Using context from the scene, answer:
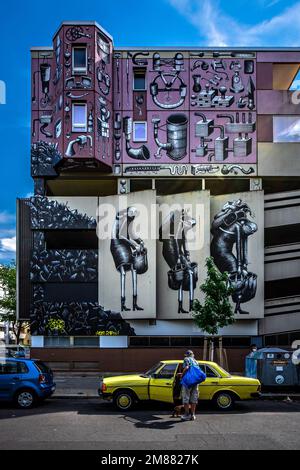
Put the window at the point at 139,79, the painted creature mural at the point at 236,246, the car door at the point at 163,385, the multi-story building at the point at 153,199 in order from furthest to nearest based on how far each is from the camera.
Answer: the window at the point at 139,79
the painted creature mural at the point at 236,246
the multi-story building at the point at 153,199
the car door at the point at 163,385

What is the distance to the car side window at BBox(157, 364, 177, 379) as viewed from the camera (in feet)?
48.1

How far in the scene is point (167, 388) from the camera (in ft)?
47.6

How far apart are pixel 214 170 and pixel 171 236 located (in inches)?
177

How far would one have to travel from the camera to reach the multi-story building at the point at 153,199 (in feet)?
93.6

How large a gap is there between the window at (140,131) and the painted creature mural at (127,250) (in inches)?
161

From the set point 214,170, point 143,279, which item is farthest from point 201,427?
point 214,170

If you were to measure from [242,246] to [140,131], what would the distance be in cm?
849

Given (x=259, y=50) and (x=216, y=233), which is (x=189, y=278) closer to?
(x=216, y=233)

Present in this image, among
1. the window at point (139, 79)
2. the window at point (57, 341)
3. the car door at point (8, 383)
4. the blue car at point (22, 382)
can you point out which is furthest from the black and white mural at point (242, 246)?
the car door at point (8, 383)

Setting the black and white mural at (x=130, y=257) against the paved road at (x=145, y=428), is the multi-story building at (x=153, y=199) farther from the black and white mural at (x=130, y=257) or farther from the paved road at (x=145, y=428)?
the paved road at (x=145, y=428)

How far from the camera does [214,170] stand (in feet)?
97.8

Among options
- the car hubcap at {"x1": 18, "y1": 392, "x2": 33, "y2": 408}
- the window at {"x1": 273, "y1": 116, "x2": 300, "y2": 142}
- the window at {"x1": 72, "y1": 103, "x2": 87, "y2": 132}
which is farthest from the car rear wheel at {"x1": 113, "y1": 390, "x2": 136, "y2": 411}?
the window at {"x1": 273, "y1": 116, "x2": 300, "y2": 142}

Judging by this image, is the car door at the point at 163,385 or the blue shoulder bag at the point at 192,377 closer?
the blue shoulder bag at the point at 192,377

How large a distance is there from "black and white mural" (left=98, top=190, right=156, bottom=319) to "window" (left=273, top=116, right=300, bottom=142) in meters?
7.78
